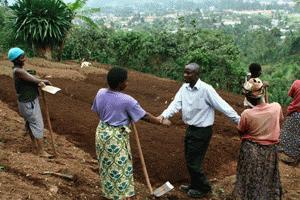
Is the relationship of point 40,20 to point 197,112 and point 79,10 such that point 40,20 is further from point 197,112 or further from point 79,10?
point 197,112

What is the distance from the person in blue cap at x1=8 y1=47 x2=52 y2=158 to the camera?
5.62 meters

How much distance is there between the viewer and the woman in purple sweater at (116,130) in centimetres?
452

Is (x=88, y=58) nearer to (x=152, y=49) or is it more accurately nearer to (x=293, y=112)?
(x=152, y=49)

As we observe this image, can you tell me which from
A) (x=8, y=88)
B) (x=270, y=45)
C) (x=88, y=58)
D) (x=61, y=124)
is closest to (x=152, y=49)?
(x=88, y=58)

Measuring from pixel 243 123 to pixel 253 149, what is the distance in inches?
11.3

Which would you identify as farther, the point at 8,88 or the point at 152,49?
the point at 152,49

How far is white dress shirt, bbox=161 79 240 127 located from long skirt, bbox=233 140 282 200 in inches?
19.9

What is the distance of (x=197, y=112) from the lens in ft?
17.2

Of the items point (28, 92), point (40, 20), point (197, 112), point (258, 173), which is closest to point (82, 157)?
point (28, 92)

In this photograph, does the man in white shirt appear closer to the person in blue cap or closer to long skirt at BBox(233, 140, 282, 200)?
long skirt at BBox(233, 140, 282, 200)

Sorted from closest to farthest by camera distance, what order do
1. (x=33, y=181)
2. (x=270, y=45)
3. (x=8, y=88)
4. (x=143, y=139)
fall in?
(x=33, y=181)
(x=143, y=139)
(x=8, y=88)
(x=270, y=45)

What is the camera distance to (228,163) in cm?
669

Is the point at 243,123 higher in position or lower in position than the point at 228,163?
higher

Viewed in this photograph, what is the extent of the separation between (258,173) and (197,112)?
3.20ft
